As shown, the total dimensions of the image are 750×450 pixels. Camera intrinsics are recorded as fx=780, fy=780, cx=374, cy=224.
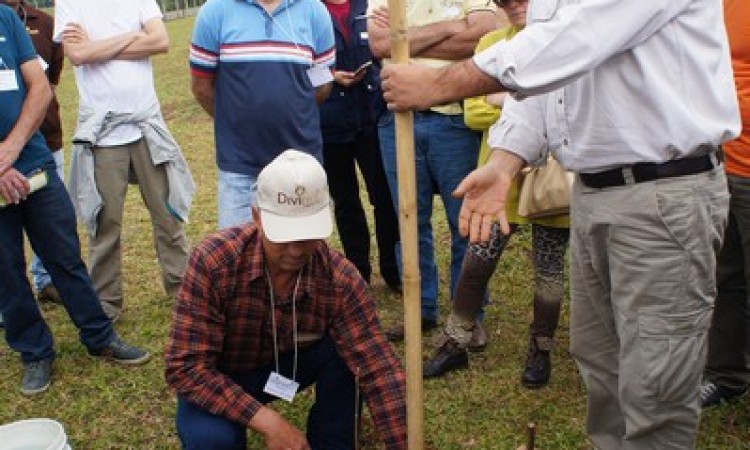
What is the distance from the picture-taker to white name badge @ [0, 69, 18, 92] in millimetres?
3557

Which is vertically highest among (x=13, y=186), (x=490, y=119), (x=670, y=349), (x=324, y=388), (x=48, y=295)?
(x=490, y=119)

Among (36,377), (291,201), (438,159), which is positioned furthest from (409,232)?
(36,377)

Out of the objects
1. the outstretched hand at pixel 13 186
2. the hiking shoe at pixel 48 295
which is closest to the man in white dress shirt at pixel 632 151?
the outstretched hand at pixel 13 186

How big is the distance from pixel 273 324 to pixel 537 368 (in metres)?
1.44

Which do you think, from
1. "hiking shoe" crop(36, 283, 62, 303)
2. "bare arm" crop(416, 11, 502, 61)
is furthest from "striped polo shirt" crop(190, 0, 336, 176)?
"hiking shoe" crop(36, 283, 62, 303)

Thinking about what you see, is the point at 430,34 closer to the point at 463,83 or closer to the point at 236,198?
the point at 236,198

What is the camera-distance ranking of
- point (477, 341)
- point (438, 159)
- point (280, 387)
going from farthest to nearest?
point (477, 341) → point (438, 159) → point (280, 387)

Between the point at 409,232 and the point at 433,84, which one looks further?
the point at 409,232

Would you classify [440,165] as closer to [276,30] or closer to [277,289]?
[276,30]

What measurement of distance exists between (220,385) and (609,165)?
1457mm

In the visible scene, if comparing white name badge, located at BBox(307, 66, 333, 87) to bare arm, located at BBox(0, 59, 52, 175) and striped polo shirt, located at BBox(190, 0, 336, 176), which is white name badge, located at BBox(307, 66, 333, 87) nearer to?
striped polo shirt, located at BBox(190, 0, 336, 176)

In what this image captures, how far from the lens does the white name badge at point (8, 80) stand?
356cm

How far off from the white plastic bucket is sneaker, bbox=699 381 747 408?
2616mm

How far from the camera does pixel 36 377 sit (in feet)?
12.6
